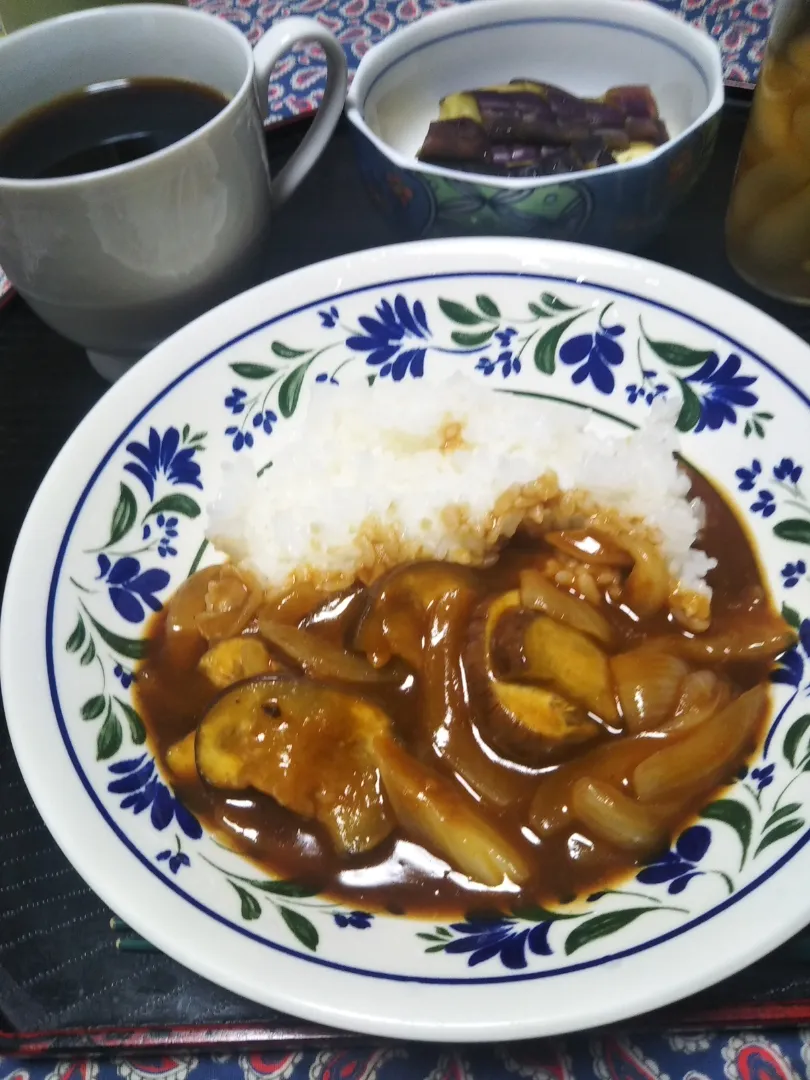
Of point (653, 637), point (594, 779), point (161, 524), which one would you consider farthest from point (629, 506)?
point (161, 524)

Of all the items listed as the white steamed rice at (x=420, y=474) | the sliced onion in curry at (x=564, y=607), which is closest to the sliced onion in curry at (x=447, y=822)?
the sliced onion in curry at (x=564, y=607)

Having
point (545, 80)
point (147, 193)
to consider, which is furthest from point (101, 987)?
point (545, 80)

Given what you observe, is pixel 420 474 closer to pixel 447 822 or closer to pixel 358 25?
pixel 447 822

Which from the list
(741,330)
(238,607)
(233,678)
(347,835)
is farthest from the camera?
(741,330)

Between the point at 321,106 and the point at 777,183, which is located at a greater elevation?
the point at 321,106

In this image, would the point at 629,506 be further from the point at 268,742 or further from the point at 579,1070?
the point at 579,1070

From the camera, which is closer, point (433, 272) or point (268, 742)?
point (268, 742)

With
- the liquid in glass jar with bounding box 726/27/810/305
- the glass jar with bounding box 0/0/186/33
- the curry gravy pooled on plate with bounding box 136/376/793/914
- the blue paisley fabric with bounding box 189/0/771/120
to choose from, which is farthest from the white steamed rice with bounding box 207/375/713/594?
the glass jar with bounding box 0/0/186/33
